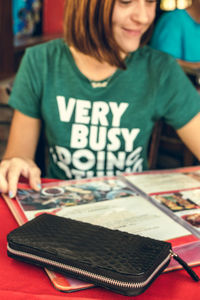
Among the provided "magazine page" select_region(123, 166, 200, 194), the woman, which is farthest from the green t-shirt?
"magazine page" select_region(123, 166, 200, 194)

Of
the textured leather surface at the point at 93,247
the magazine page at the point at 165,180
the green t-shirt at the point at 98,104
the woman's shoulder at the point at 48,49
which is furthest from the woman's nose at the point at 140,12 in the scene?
the textured leather surface at the point at 93,247

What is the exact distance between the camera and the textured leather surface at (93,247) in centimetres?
54

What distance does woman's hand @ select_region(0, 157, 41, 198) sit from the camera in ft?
2.87

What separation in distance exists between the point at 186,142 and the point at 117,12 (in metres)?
0.47

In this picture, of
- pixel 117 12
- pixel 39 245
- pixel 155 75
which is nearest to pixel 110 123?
pixel 155 75

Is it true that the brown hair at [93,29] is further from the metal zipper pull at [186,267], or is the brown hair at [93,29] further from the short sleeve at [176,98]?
the metal zipper pull at [186,267]

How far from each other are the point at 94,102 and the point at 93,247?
728mm

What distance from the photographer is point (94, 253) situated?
570mm

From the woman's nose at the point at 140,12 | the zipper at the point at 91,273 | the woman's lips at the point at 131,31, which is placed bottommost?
the zipper at the point at 91,273

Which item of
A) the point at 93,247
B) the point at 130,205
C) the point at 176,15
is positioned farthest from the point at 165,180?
the point at 176,15

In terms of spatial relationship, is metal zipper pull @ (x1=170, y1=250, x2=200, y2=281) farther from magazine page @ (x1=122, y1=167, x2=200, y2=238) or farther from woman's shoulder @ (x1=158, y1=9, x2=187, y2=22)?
woman's shoulder @ (x1=158, y1=9, x2=187, y2=22)

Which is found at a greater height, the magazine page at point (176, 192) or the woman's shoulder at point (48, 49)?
the woman's shoulder at point (48, 49)

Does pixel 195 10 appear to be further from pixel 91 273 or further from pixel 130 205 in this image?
pixel 91 273

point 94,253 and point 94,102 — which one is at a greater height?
point 94,102
